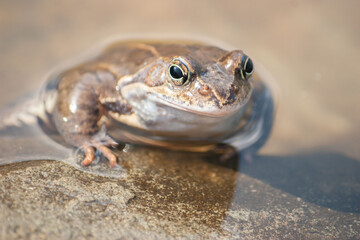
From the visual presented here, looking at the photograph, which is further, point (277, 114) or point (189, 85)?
point (277, 114)

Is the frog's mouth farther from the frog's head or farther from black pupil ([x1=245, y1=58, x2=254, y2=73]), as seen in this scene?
black pupil ([x1=245, y1=58, x2=254, y2=73])

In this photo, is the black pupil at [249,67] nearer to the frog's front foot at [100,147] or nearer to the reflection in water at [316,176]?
the reflection in water at [316,176]

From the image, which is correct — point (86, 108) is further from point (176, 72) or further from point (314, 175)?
point (314, 175)

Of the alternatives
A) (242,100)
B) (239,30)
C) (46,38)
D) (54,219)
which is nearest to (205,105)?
(242,100)

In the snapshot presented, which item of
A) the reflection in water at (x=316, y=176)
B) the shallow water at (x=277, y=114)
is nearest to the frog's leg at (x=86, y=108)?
the shallow water at (x=277, y=114)

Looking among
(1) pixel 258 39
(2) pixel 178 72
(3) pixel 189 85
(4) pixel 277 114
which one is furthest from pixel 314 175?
(1) pixel 258 39

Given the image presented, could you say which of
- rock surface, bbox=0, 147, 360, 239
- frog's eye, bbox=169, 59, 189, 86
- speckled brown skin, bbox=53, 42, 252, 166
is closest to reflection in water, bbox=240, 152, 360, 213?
rock surface, bbox=0, 147, 360, 239

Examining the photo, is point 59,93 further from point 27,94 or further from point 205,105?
point 205,105
